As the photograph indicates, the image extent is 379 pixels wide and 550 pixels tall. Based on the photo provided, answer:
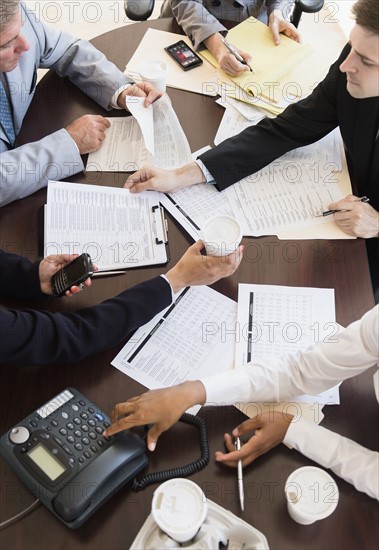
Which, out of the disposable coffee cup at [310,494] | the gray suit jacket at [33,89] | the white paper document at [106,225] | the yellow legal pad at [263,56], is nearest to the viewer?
the disposable coffee cup at [310,494]

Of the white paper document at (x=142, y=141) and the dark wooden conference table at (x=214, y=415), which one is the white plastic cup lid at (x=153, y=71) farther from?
the dark wooden conference table at (x=214, y=415)

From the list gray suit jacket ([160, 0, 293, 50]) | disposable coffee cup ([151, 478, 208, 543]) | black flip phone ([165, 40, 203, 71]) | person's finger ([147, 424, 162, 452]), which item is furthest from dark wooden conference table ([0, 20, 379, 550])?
gray suit jacket ([160, 0, 293, 50])

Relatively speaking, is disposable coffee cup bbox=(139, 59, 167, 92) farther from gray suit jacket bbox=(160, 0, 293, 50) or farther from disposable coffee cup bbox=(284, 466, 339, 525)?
disposable coffee cup bbox=(284, 466, 339, 525)

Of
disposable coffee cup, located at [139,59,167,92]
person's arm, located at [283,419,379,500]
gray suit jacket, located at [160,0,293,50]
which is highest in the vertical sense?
gray suit jacket, located at [160,0,293,50]

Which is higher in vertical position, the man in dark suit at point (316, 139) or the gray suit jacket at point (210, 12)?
the gray suit jacket at point (210, 12)

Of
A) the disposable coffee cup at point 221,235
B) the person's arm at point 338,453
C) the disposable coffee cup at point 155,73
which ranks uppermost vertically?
the disposable coffee cup at point 155,73

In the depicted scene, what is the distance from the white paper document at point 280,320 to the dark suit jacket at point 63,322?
19 cm

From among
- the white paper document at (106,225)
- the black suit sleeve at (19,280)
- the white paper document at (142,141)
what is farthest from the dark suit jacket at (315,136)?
the black suit sleeve at (19,280)

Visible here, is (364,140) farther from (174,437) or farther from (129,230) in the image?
(174,437)

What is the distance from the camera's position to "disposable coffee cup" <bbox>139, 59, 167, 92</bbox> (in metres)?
1.57

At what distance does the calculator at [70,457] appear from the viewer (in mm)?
920

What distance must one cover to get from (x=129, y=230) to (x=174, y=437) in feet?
1.77

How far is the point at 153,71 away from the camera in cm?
158

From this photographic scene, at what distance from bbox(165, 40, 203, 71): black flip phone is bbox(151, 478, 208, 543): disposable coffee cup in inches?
52.6
